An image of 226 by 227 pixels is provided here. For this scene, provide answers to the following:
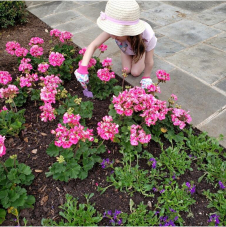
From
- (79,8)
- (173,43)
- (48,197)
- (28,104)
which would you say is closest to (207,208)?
(48,197)

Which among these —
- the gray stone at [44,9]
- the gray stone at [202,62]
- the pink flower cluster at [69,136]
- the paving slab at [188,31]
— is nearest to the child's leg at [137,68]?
the gray stone at [202,62]

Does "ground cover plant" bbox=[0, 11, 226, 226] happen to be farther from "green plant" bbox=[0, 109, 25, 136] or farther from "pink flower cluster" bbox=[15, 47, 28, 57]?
"pink flower cluster" bbox=[15, 47, 28, 57]

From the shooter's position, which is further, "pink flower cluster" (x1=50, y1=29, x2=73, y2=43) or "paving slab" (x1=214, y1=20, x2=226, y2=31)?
"paving slab" (x1=214, y1=20, x2=226, y2=31)

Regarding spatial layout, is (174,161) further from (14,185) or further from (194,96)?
(14,185)

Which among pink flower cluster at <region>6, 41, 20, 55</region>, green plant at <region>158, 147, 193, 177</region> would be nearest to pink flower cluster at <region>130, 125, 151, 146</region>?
green plant at <region>158, 147, 193, 177</region>

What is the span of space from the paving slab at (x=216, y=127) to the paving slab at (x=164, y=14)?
255 cm

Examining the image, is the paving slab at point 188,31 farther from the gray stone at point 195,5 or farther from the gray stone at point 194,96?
the gray stone at point 194,96

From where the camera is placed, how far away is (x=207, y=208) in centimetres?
205

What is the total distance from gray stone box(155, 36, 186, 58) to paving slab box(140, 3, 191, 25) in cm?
70

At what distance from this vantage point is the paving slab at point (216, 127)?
2.60 m

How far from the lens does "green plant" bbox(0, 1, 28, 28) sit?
4.45 m

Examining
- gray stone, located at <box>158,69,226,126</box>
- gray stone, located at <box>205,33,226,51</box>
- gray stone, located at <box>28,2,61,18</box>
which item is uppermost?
gray stone, located at <box>28,2,61,18</box>

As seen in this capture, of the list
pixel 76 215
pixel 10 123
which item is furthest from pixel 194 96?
pixel 10 123

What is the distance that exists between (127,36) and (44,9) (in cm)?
326
